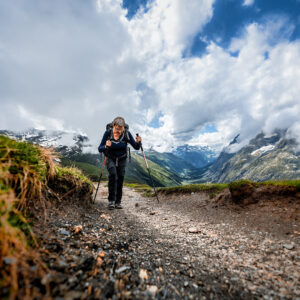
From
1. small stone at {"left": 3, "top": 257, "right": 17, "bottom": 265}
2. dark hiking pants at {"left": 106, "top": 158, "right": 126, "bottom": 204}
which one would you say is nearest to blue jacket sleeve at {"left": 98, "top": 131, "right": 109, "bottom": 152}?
dark hiking pants at {"left": 106, "top": 158, "right": 126, "bottom": 204}

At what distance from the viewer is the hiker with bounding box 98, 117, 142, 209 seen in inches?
379

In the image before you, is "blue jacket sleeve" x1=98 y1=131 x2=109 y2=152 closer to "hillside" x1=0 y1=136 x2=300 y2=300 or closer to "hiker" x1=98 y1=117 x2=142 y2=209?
"hiker" x1=98 y1=117 x2=142 y2=209

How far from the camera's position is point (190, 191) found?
16.1 meters

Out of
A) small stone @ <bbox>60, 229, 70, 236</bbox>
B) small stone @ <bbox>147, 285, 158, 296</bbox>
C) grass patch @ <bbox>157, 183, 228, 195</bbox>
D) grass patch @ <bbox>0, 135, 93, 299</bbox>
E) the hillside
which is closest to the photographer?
grass patch @ <bbox>0, 135, 93, 299</bbox>

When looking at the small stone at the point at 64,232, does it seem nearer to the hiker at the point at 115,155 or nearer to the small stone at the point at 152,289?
the small stone at the point at 152,289

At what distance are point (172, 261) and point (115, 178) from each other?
6.08 meters

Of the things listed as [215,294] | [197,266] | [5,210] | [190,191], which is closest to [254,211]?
[197,266]

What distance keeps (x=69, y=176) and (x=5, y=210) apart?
4783mm

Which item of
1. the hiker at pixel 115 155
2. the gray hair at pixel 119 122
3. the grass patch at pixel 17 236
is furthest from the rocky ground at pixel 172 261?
the gray hair at pixel 119 122

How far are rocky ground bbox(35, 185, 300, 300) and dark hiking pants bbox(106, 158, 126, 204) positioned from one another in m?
3.15

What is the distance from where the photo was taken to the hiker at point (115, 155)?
9.63 meters

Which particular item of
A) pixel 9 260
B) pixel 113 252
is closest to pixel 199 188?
pixel 113 252

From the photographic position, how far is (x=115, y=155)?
32.9 ft

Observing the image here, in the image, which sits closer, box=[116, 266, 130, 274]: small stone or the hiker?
box=[116, 266, 130, 274]: small stone
